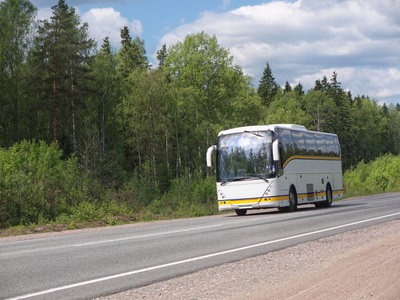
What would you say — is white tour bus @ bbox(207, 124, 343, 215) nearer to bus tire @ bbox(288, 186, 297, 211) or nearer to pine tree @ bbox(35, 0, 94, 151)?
bus tire @ bbox(288, 186, 297, 211)

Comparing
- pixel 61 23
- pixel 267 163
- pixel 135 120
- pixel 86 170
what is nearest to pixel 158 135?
pixel 135 120

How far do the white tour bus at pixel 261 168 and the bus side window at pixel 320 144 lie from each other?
2286mm

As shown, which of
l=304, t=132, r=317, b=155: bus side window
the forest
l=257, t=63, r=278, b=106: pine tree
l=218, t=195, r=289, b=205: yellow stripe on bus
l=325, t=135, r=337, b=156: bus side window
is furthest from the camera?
l=257, t=63, r=278, b=106: pine tree

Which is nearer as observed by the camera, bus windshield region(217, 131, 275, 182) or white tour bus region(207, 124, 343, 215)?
white tour bus region(207, 124, 343, 215)

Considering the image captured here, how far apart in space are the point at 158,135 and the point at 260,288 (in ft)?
195

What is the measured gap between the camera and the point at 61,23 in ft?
178

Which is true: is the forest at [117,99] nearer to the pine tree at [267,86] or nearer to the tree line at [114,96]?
the tree line at [114,96]

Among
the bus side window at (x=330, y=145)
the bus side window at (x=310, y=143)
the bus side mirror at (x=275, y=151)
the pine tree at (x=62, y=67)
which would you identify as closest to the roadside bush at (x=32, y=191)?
the bus side mirror at (x=275, y=151)

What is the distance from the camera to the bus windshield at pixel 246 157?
22.8 meters

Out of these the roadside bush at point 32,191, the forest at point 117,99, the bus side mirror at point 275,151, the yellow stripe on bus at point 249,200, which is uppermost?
the forest at point 117,99

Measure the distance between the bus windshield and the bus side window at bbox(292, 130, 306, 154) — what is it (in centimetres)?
241

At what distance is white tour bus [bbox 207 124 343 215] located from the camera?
2253 centimetres

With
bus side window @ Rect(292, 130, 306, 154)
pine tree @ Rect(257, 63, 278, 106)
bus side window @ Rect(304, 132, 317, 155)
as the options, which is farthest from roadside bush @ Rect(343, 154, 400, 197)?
pine tree @ Rect(257, 63, 278, 106)

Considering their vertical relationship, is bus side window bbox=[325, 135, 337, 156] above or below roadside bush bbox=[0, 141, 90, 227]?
above
